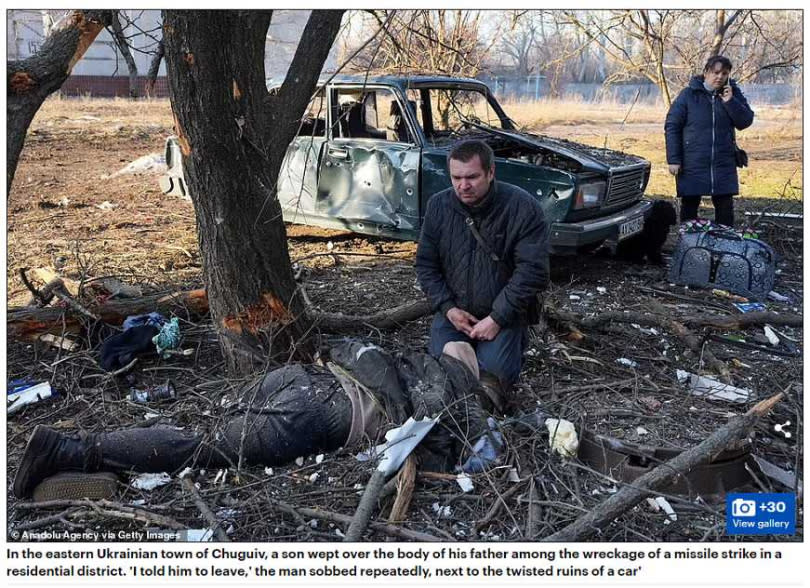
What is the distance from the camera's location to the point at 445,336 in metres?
3.68

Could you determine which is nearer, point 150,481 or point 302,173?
point 150,481

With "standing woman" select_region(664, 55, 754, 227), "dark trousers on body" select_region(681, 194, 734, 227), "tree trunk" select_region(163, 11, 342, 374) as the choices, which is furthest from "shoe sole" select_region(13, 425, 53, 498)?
"dark trousers on body" select_region(681, 194, 734, 227)

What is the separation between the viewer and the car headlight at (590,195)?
18.3 ft

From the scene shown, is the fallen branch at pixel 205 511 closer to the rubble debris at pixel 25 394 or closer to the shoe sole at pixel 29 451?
the shoe sole at pixel 29 451

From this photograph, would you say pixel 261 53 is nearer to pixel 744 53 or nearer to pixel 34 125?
pixel 744 53

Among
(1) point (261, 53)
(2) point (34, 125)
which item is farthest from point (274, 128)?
(2) point (34, 125)

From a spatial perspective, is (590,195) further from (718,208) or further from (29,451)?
(29,451)

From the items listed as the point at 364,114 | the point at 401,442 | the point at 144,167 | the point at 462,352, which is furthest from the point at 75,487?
the point at 144,167

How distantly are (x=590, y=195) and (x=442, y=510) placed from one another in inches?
144

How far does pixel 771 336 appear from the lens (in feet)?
14.9

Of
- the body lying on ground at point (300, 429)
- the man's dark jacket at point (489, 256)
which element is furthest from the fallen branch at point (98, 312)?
the man's dark jacket at point (489, 256)

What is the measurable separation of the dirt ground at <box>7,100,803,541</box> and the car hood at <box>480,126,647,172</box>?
0.94 metres

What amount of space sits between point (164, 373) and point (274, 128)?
152cm

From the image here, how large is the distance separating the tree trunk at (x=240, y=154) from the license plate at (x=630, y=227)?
125 inches
